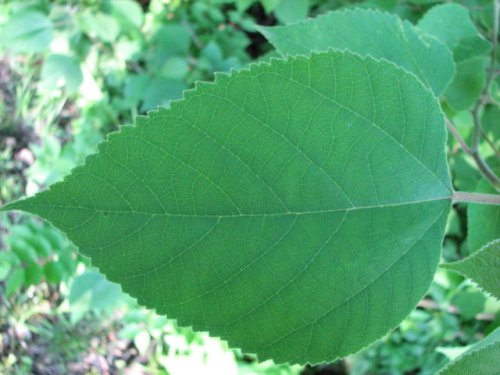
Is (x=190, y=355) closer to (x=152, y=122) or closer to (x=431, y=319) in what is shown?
(x=431, y=319)

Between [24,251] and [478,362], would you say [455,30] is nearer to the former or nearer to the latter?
[478,362]

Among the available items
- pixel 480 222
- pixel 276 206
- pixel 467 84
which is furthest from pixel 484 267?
pixel 467 84

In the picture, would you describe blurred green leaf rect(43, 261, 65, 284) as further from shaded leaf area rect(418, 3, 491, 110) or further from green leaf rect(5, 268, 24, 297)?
shaded leaf area rect(418, 3, 491, 110)

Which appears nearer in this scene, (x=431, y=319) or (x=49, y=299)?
(x=431, y=319)

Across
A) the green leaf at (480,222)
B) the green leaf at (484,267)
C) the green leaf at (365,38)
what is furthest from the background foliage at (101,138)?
the green leaf at (484,267)

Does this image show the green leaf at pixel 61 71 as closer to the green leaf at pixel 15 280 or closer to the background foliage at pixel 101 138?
the background foliage at pixel 101 138

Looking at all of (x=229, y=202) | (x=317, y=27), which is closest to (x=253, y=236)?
(x=229, y=202)

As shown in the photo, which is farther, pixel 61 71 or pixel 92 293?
pixel 61 71
